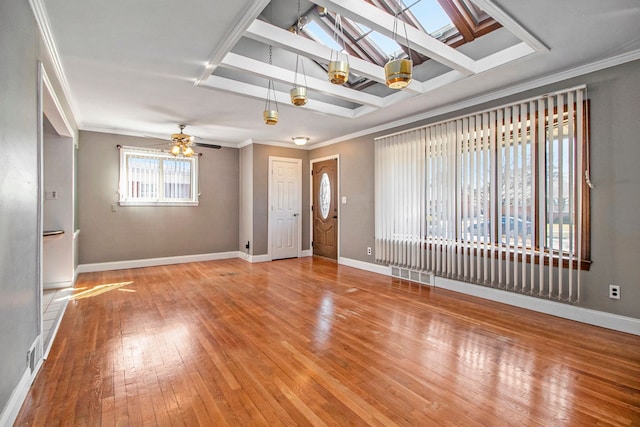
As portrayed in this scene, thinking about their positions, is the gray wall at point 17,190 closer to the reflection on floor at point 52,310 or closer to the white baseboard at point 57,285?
the reflection on floor at point 52,310

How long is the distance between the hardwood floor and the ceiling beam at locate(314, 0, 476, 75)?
271cm

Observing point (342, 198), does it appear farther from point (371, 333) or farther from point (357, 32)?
point (371, 333)

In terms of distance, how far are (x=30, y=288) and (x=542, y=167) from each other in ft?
15.9

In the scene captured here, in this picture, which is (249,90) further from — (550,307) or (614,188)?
(550,307)

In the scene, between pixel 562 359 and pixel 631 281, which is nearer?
pixel 562 359

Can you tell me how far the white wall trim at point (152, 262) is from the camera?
18.3ft

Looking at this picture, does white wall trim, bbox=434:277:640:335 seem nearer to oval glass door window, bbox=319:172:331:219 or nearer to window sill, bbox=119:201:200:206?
oval glass door window, bbox=319:172:331:219

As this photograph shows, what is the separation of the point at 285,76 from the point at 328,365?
307cm

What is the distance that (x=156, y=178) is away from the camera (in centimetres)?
617

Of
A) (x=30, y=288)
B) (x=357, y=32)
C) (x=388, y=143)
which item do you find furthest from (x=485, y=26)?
(x=30, y=288)

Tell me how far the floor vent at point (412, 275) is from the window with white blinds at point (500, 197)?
0.09 metres

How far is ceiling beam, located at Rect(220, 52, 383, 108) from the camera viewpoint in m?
3.17

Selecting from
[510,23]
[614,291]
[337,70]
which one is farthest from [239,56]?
[614,291]

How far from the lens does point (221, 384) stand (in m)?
2.08
